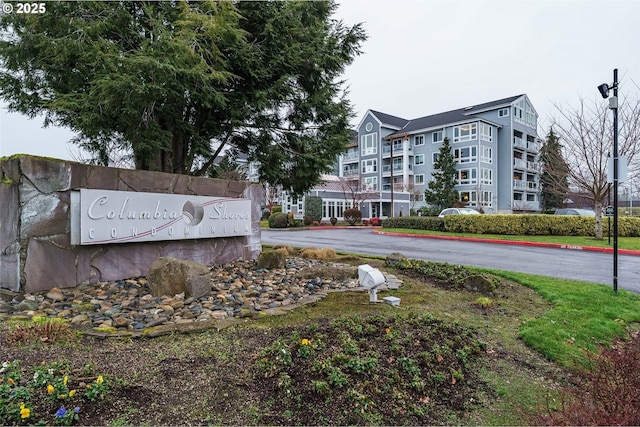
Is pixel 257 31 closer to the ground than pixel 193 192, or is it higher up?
higher up

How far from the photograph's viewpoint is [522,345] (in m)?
3.66

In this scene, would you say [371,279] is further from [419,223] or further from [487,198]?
[487,198]

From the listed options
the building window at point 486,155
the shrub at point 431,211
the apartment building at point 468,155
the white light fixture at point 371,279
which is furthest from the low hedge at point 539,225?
the building window at point 486,155

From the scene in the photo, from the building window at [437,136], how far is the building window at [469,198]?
663 centimetres

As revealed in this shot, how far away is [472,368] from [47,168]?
5757mm

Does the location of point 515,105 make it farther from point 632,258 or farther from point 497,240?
point 632,258

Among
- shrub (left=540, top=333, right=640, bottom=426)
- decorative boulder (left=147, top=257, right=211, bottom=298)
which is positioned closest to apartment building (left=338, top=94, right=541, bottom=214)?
decorative boulder (left=147, top=257, right=211, bottom=298)

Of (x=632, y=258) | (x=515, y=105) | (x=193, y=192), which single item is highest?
(x=515, y=105)

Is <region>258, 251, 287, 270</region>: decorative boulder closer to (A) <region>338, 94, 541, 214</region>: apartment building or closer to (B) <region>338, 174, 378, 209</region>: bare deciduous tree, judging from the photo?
(B) <region>338, 174, 378, 209</region>: bare deciduous tree

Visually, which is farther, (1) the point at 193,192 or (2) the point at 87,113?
(1) the point at 193,192

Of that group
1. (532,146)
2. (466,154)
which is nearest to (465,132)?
(466,154)

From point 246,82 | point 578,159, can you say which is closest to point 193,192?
point 246,82

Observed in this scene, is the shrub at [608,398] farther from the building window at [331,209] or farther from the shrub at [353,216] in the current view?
the building window at [331,209]

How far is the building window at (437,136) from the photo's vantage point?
3884 centimetres
